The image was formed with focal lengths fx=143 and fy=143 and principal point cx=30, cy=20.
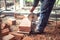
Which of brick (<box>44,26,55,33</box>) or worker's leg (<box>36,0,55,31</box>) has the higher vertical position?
worker's leg (<box>36,0,55,31</box>)

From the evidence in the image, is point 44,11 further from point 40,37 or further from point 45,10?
point 40,37

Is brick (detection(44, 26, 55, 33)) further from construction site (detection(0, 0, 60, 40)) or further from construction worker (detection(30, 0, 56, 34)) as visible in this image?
construction worker (detection(30, 0, 56, 34))

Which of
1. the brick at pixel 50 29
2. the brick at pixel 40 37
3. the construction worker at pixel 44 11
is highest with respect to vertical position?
the construction worker at pixel 44 11

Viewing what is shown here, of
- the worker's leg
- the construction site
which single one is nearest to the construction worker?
the worker's leg

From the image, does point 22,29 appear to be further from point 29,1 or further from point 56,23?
point 29,1

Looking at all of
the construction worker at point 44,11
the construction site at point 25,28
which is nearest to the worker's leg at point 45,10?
the construction worker at point 44,11

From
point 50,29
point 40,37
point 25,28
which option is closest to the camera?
point 40,37

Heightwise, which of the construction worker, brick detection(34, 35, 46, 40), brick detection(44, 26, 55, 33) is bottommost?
brick detection(34, 35, 46, 40)

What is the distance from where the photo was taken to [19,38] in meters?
2.26

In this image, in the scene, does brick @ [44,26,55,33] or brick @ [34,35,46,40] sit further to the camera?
brick @ [44,26,55,33]

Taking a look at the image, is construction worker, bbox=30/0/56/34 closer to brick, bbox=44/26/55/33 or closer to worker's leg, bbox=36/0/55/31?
worker's leg, bbox=36/0/55/31

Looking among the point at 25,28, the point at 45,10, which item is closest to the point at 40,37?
the point at 25,28

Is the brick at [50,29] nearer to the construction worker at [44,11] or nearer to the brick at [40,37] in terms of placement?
the construction worker at [44,11]

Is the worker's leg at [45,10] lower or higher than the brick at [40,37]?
higher
